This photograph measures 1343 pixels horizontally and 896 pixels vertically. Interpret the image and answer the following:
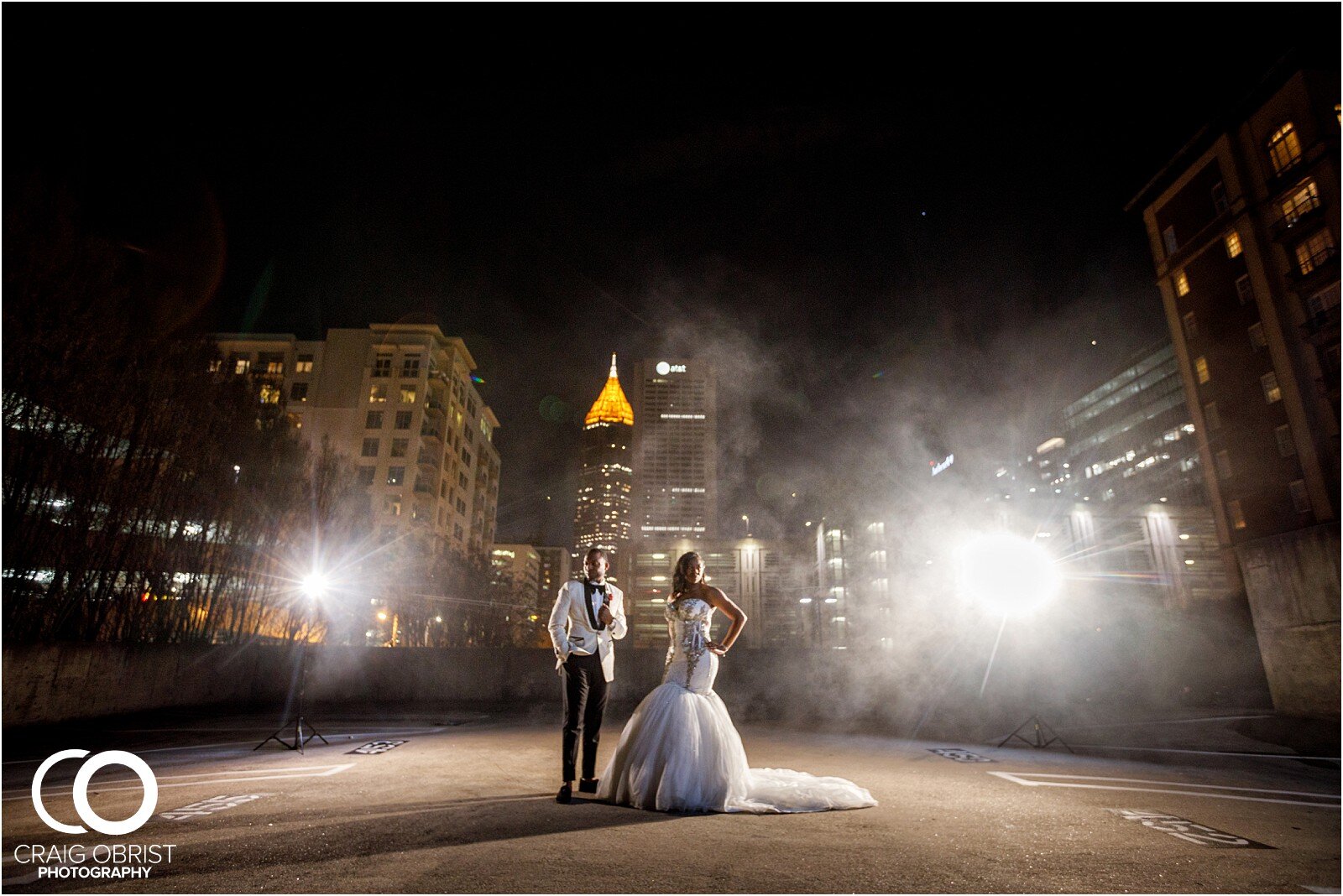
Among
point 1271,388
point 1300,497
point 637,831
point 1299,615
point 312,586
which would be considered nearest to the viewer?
point 637,831

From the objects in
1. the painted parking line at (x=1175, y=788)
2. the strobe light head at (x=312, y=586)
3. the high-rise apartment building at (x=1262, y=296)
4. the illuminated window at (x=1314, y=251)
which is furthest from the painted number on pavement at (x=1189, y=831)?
the illuminated window at (x=1314, y=251)

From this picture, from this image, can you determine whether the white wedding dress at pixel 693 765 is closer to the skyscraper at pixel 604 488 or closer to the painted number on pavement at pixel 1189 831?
the painted number on pavement at pixel 1189 831

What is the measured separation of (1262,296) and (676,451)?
28413mm

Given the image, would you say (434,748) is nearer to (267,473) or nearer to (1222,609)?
(267,473)

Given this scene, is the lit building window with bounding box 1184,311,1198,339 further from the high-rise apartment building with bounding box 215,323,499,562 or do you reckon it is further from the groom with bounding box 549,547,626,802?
the high-rise apartment building with bounding box 215,323,499,562

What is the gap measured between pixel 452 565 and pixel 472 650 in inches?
896

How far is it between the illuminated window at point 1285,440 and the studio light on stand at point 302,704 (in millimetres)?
33505

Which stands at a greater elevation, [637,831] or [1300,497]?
[1300,497]

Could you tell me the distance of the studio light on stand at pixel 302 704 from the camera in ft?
22.9

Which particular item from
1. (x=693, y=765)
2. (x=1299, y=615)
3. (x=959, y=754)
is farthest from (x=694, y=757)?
(x=1299, y=615)

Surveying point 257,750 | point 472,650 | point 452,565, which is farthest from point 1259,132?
point 452,565

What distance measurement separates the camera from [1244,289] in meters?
26.2

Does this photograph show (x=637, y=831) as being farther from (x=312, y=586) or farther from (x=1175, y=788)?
(x=312, y=586)

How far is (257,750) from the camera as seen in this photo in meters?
6.91
